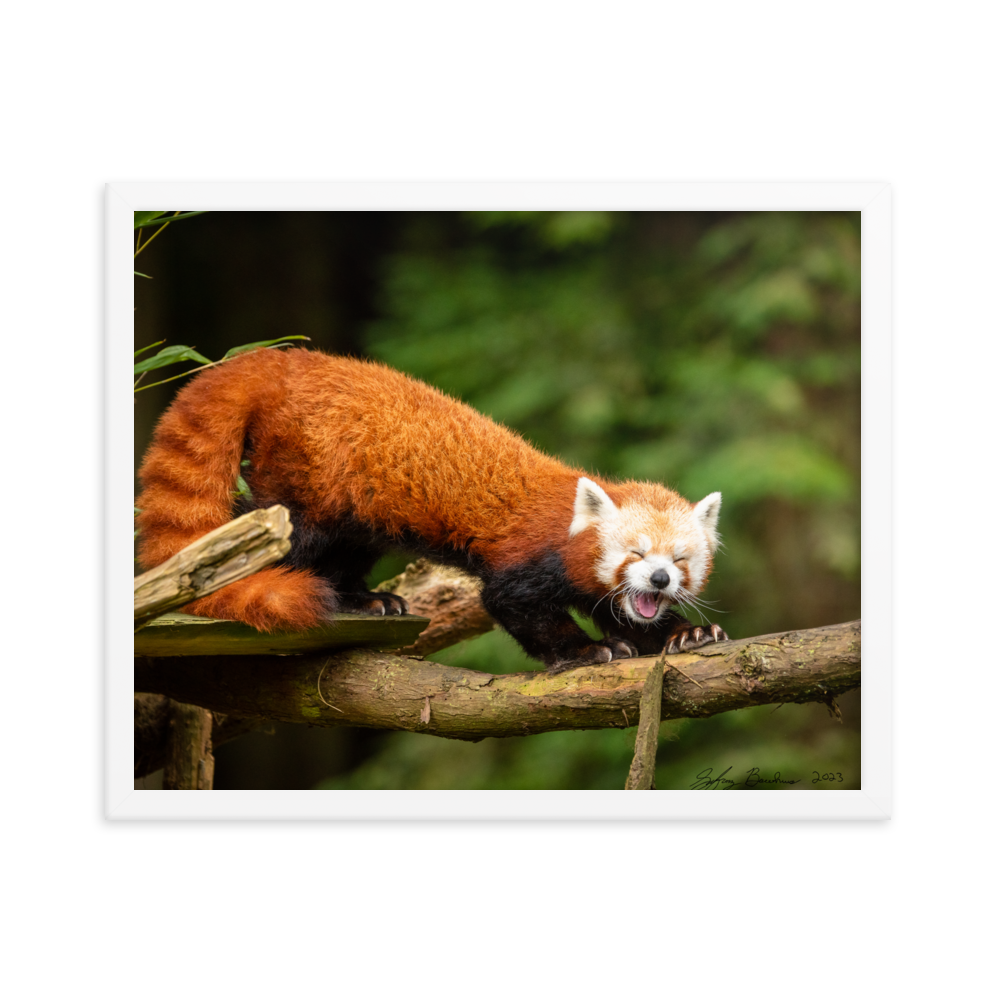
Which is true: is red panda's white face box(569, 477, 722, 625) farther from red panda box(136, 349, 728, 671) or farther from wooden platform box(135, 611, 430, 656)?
wooden platform box(135, 611, 430, 656)

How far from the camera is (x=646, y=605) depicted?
3389 mm

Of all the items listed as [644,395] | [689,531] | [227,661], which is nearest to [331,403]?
[227,661]

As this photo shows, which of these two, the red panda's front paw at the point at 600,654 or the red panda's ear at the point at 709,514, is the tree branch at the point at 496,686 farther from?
the red panda's ear at the point at 709,514

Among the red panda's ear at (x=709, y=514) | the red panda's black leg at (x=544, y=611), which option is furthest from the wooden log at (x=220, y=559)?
the red panda's ear at (x=709, y=514)

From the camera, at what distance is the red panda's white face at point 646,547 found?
334 centimetres

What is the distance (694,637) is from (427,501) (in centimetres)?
109

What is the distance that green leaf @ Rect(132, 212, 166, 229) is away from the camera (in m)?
3.59

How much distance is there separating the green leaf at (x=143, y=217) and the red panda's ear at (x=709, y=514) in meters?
2.28

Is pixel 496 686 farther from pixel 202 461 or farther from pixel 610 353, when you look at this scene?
pixel 610 353

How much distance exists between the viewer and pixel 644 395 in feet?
17.6

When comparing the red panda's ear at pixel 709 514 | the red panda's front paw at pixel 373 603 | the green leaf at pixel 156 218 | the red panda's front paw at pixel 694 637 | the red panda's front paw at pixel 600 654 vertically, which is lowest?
the red panda's front paw at pixel 600 654

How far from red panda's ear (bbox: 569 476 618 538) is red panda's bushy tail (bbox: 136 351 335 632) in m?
0.91

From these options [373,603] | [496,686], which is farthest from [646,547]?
[373,603]
